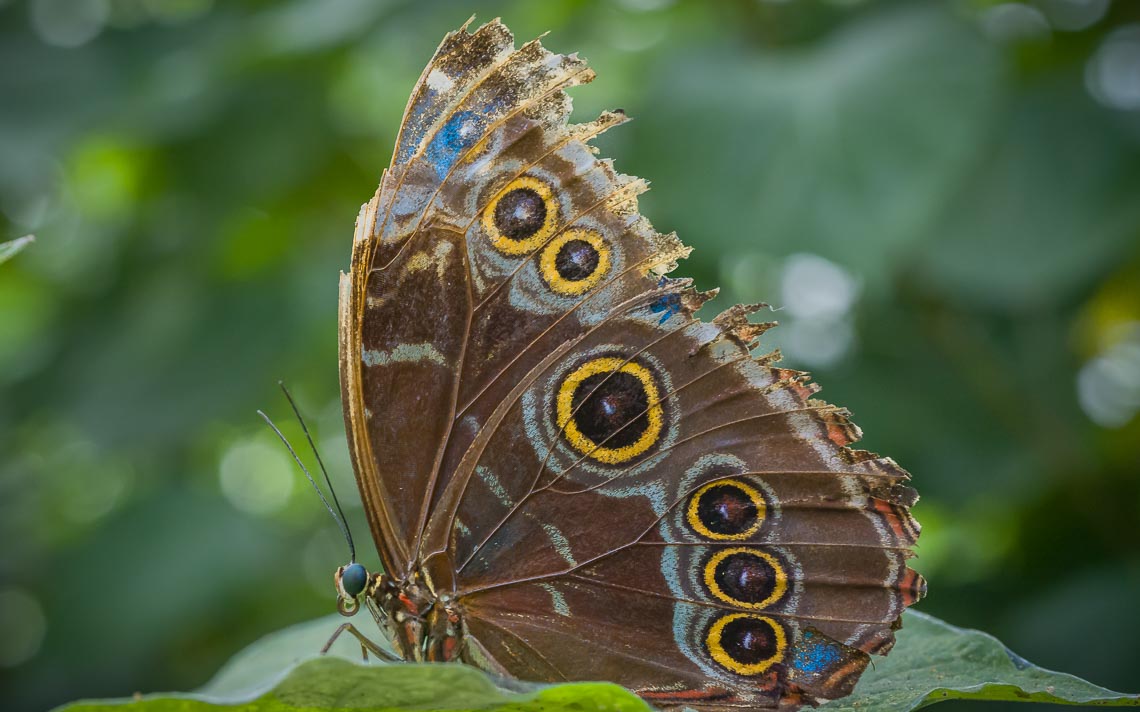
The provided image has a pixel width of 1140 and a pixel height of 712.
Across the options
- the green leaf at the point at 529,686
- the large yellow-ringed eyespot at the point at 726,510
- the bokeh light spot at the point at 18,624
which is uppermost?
the large yellow-ringed eyespot at the point at 726,510

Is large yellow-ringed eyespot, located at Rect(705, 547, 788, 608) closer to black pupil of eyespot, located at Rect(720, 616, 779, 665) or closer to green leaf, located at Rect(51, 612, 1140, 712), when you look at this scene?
black pupil of eyespot, located at Rect(720, 616, 779, 665)

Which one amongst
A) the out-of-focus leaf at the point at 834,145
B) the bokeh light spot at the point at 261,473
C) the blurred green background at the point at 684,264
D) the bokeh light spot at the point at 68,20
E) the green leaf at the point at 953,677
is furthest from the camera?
the bokeh light spot at the point at 261,473

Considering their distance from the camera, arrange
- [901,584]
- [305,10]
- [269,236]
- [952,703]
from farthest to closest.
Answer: [269,236] < [305,10] < [952,703] < [901,584]

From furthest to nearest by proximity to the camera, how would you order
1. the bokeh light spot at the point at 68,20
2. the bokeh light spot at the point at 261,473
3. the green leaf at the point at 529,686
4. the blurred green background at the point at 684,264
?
the bokeh light spot at the point at 261,473 → the bokeh light spot at the point at 68,20 → the blurred green background at the point at 684,264 → the green leaf at the point at 529,686

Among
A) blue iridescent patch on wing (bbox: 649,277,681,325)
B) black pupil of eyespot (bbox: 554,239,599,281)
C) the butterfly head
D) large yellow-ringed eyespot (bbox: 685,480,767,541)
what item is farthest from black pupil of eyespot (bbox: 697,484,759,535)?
the butterfly head

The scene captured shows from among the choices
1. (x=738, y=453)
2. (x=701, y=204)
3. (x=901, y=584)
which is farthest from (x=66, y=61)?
(x=901, y=584)

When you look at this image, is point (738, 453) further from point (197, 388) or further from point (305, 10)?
point (197, 388)

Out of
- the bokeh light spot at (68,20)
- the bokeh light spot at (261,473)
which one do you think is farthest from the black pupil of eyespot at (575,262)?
the bokeh light spot at (261,473)

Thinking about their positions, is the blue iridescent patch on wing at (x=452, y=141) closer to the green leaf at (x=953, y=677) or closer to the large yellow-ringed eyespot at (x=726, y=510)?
the large yellow-ringed eyespot at (x=726, y=510)
